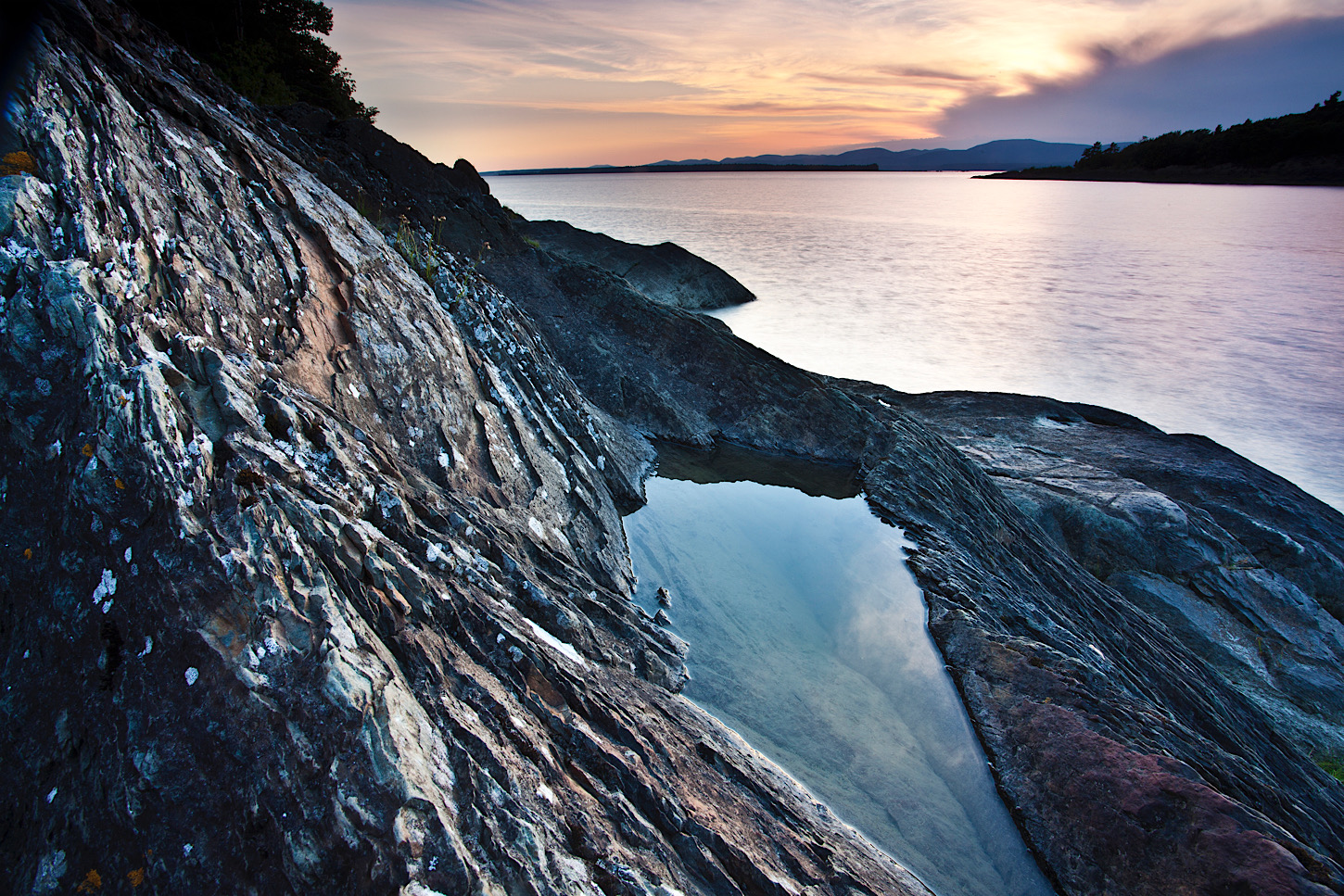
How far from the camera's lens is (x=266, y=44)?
88.2 feet

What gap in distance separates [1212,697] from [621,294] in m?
13.3

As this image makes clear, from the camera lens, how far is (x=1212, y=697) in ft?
29.1

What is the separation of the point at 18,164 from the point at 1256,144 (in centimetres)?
15573

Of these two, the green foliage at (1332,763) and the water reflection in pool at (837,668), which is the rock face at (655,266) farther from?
the green foliage at (1332,763)

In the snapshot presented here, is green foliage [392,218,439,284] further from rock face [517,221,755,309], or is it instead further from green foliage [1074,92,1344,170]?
green foliage [1074,92,1344,170]

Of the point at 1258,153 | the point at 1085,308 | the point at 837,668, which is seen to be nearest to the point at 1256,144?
the point at 1258,153

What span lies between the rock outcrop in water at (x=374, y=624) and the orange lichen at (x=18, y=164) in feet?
0.34

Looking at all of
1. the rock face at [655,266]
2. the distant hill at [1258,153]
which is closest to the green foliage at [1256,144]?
the distant hill at [1258,153]

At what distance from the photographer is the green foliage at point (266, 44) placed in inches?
973

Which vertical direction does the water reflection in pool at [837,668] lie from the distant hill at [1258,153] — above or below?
below

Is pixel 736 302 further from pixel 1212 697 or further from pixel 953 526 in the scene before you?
pixel 1212 697

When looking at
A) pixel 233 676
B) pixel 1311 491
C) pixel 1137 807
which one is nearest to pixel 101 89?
pixel 233 676

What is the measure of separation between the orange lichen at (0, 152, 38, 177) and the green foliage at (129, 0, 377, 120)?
21937 mm

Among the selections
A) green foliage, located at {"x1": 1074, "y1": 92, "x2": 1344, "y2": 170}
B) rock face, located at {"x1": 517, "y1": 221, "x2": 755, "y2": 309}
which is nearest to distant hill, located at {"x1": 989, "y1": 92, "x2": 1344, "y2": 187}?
green foliage, located at {"x1": 1074, "y1": 92, "x2": 1344, "y2": 170}
